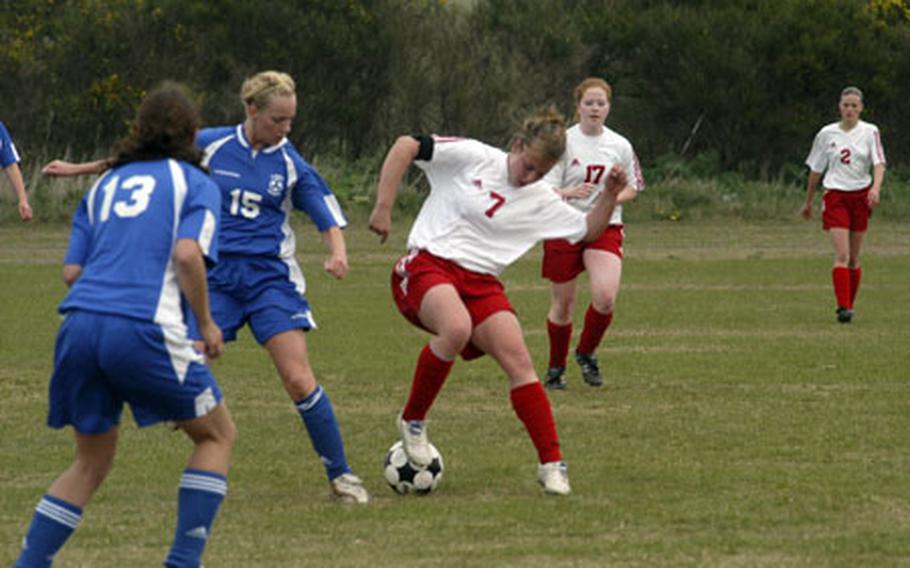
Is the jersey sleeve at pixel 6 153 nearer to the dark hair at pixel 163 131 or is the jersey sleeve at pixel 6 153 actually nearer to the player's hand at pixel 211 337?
the dark hair at pixel 163 131

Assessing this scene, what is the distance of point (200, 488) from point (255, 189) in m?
2.31

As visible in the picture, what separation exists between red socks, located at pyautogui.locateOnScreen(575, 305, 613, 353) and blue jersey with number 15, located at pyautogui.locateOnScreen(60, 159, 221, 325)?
6516 millimetres

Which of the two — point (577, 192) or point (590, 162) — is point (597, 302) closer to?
point (590, 162)

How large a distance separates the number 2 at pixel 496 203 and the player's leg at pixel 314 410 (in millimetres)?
983

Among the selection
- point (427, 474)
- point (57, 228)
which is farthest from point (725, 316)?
point (57, 228)

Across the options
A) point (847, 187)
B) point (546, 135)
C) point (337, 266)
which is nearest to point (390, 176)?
point (337, 266)

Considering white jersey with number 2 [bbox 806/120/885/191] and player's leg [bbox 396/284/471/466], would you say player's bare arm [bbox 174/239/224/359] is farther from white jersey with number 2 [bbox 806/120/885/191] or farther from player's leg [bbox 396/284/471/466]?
white jersey with number 2 [bbox 806/120/885/191]

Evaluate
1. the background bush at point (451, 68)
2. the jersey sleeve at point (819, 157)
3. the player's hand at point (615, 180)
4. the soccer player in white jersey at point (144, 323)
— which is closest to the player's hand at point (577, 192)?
the player's hand at point (615, 180)

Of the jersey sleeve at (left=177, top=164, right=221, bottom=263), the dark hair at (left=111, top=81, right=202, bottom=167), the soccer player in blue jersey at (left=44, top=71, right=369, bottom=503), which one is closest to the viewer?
the jersey sleeve at (left=177, top=164, right=221, bottom=263)

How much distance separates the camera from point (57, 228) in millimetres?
30516

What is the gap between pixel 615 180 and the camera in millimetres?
8391

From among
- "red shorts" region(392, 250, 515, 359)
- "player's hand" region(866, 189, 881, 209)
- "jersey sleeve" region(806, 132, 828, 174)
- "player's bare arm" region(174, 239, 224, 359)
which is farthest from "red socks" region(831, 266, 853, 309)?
"player's bare arm" region(174, 239, 224, 359)

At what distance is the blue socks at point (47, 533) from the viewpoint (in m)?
6.20

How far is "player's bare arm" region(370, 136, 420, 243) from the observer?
8.46 meters
